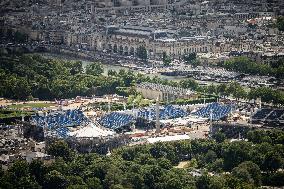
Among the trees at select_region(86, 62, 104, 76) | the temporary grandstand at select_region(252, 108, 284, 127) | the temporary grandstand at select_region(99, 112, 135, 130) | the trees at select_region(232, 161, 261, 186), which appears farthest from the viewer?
the trees at select_region(86, 62, 104, 76)

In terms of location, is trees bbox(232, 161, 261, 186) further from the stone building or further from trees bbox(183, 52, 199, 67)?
the stone building

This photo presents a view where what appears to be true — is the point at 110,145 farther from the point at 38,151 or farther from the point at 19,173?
the point at 19,173

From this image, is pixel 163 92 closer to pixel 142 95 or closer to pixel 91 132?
pixel 142 95

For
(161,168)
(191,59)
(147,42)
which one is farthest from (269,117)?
(147,42)

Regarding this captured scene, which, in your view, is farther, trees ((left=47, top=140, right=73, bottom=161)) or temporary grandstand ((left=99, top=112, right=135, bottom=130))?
temporary grandstand ((left=99, top=112, right=135, bottom=130))

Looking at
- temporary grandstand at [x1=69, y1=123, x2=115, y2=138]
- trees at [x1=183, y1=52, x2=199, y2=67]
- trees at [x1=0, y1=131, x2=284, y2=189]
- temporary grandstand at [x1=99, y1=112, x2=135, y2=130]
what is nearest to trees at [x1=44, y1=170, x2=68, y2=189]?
trees at [x1=0, y1=131, x2=284, y2=189]

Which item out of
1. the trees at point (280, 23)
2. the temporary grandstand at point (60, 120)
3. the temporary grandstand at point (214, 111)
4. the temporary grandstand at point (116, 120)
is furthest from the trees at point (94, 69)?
the trees at point (280, 23)
